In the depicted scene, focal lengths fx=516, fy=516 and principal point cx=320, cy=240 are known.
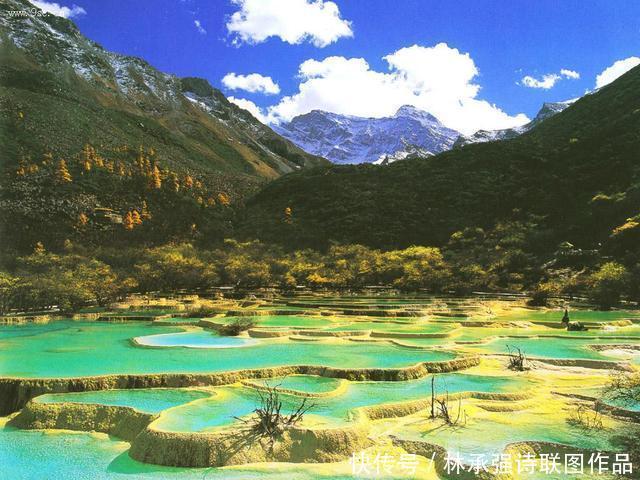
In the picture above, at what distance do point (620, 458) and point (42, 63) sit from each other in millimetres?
166400

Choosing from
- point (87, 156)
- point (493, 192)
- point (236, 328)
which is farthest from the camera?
point (87, 156)

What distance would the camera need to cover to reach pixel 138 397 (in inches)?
507

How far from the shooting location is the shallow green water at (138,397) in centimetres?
1216

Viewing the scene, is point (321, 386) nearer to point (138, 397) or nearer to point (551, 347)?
point (138, 397)

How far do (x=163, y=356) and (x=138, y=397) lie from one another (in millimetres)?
5088

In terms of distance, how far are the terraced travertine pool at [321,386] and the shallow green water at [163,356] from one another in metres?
0.07

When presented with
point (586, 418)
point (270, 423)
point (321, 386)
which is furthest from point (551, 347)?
point (270, 423)

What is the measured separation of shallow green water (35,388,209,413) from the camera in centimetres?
1216

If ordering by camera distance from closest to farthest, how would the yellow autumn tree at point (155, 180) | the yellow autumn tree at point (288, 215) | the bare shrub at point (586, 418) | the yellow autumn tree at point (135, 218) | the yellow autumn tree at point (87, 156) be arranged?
1. the bare shrub at point (586, 418)
2. the yellow autumn tree at point (135, 218)
3. the yellow autumn tree at point (87, 156)
4. the yellow autumn tree at point (288, 215)
5. the yellow autumn tree at point (155, 180)

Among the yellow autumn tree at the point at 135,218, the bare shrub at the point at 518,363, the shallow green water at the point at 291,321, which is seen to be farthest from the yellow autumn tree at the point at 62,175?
the bare shrub at the point at 518,363

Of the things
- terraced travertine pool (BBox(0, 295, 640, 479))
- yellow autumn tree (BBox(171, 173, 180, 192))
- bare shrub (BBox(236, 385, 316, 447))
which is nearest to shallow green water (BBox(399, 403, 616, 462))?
terraced travertine pool (BBox(0, 295, 640, 479))

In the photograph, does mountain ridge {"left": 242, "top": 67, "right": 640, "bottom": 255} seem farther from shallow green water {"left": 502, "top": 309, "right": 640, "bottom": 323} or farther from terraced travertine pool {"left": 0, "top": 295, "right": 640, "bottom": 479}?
terraced travertine pool {"left": 0, "top": 295, "right": 640, "bottom": 479}

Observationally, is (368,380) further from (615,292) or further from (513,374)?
(615,292)

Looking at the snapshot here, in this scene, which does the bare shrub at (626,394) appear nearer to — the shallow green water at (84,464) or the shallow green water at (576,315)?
the shallow green water at (84,464)
